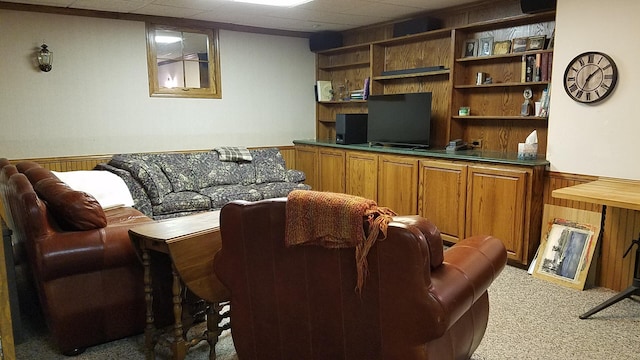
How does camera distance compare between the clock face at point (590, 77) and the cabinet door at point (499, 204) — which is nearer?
the clock face at point (590, 77)

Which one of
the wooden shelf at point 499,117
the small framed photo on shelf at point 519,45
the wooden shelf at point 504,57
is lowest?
the wooden shelf at point 499,117

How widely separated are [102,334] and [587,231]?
11.3 ft

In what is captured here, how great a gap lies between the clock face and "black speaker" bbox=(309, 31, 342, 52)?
124 inches

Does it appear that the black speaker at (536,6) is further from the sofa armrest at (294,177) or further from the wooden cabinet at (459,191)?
the sofa armrest at (294,177)

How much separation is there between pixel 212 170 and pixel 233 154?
0.38 m

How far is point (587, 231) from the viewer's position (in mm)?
3574

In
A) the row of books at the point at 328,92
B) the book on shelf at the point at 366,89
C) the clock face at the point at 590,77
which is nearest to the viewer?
the clock face at the point at 590,77

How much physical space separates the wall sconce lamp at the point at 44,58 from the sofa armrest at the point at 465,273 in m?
4.37

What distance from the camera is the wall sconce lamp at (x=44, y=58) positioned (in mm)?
4551

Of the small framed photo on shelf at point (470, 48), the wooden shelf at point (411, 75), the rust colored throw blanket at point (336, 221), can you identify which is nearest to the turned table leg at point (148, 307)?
the rust colored throw blanket at point (336, 221)

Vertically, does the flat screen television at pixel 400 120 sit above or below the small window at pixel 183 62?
below

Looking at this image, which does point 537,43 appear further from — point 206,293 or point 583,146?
point 206,293

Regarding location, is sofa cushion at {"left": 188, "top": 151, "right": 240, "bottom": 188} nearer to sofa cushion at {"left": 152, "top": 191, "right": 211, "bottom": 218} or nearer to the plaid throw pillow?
the plaid throw pillow

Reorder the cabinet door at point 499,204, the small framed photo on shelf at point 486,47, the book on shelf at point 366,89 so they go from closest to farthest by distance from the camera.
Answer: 1. the cabinet door at point 499,204
2. the small framed photo on shelf at point 486,47
3. the book on shelf at point 366,89
